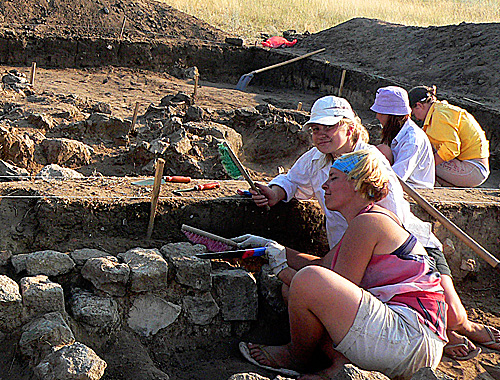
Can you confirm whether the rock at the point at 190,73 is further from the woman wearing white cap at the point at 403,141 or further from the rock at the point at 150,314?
the rock at the point at 150,314

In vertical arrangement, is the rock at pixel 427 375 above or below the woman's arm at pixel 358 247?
below

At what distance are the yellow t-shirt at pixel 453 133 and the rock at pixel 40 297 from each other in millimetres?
3914

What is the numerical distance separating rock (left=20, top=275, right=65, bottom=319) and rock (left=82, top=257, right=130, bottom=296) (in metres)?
0.29

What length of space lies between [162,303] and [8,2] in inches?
567

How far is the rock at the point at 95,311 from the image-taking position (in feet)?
10.0

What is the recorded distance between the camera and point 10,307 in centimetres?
280

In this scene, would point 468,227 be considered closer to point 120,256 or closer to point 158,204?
point 158,204

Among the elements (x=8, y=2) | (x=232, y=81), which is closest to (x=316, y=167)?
(x=232, y=81)

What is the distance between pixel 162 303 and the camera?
11.2ft

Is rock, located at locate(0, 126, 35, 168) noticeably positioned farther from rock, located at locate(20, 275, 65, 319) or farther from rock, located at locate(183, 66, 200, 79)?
rock, located at locate(183, 66, 200, 79)

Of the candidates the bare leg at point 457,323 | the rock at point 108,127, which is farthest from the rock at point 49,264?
the rock at point 108,127

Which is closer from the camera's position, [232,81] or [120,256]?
[120,256]

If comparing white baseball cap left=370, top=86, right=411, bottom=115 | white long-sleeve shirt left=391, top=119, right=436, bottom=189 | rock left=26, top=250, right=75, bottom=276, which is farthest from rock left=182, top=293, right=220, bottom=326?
white baseball cap left=370, top=86, right=411, bottom=115

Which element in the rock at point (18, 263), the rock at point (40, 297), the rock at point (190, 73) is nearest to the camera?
the rock at point (40, 297)
